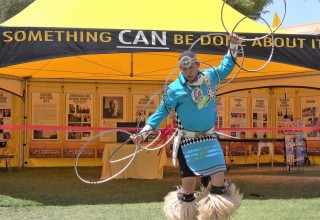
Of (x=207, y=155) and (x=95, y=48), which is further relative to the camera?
(x=95, y=48)

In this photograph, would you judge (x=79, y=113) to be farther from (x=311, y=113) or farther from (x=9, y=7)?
(x=9, y=7)

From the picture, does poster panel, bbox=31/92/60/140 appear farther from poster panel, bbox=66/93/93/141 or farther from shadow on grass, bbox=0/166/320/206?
shadow on grass, bbox=0/166/320/206

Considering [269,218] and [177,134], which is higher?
[177,134]

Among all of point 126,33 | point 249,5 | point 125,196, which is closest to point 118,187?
point 125,196

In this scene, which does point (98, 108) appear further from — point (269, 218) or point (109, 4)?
point (269, 218)

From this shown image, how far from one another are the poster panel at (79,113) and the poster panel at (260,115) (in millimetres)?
4958

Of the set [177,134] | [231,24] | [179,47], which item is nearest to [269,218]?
[177,134]

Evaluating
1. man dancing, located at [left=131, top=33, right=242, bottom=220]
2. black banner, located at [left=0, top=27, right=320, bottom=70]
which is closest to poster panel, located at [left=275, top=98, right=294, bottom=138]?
black banner, located at [left=0, top=27, right=320, bottom=70]

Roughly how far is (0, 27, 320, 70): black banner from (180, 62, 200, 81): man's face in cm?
390

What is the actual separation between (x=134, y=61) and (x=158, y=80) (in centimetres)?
216

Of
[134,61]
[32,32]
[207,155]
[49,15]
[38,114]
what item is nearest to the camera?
[207,155]

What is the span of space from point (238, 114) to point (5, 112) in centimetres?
678

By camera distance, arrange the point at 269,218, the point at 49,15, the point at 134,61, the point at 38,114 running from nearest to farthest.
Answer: the point at 269,218, the point at 49,15, the point at 134,61, the point at 38,114

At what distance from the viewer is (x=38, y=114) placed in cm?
1446
